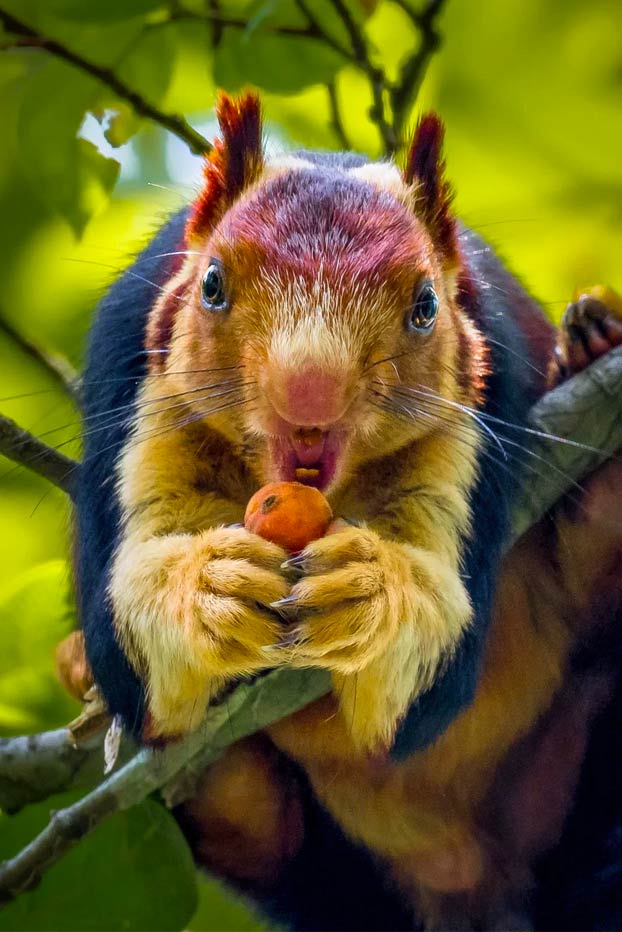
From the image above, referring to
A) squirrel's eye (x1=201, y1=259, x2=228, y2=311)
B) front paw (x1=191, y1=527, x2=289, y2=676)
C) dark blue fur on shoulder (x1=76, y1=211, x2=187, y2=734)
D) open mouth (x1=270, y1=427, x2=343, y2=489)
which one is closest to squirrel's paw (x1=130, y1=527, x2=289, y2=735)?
front paw (x1=191, y1=527, x2=289, y2=676)

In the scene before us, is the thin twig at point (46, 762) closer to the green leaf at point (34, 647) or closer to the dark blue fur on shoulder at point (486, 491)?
the green leaf at point (34, 647)

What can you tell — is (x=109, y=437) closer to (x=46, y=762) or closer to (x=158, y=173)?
(x=46, y=762)

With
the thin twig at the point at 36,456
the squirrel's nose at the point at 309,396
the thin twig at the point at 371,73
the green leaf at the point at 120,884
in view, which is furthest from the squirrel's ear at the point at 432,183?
the green leaf at the point at 120,884

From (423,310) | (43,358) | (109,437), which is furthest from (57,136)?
(423,310)

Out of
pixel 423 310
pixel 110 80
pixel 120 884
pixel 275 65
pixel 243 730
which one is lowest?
pixel 120 884

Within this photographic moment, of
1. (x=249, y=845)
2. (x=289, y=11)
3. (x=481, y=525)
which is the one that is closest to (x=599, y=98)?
(x=289, y=11)
